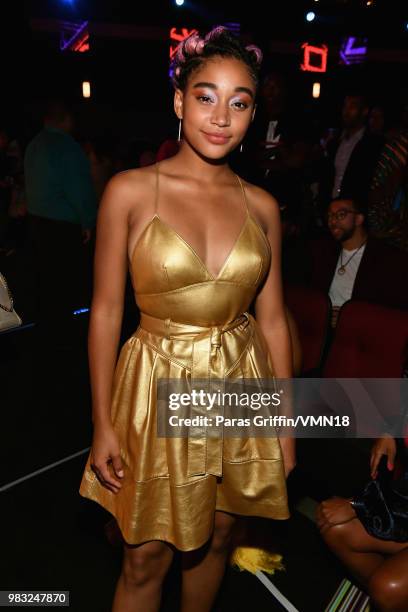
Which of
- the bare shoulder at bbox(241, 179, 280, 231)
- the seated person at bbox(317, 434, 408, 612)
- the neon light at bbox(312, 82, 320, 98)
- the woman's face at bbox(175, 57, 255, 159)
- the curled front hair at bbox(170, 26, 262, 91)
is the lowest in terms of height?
the seated person at bbox(317, 434, 408, 612)

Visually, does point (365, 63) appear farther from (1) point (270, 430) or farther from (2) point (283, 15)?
(1) point (270, 430)

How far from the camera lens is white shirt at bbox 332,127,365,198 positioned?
437 cm

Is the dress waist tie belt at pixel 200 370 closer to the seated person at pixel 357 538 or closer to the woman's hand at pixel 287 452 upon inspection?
the woman's hand at pixel 287 452

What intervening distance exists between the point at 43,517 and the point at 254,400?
1.38m

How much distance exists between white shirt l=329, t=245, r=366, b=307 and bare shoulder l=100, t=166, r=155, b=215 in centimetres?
208

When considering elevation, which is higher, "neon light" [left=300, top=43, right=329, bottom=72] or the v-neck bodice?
"neon light" [left=300, top=43, right=329, bottom=72]

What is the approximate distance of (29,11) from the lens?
1082 cm

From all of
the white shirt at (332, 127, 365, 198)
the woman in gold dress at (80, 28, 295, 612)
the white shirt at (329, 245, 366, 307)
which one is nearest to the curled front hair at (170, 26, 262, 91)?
the woman in gold dress at (80, 28, 295, 612)

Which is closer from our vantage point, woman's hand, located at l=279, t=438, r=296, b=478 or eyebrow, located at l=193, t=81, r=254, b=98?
eyebrow, located at l=193, t=81, r=254, b=98

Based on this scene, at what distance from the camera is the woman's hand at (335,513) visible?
176 cm

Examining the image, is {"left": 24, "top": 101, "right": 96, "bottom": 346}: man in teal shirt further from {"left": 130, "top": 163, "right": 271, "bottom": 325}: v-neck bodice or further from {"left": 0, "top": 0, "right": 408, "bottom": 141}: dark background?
{"left": 0, "top": 0, "right": 408, "bottom": 141}: dark background

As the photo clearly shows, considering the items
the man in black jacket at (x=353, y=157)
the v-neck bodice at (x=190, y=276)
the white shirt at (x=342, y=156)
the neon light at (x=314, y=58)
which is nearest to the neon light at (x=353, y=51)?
the neon light at (x=314, y=58)

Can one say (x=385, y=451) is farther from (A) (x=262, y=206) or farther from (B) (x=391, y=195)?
(B) (x=391, y=195)

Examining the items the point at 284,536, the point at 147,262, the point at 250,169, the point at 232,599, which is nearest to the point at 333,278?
the point at 250,169
